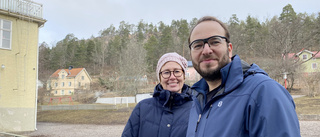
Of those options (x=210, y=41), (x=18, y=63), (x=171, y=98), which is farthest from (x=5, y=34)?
(x=210, y=41)

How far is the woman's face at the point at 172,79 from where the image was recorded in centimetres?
262

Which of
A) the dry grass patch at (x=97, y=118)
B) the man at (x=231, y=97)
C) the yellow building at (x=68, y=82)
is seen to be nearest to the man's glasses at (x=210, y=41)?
the man at (x=231, y=97)

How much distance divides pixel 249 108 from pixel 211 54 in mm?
532

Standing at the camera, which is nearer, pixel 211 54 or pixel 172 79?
pixel 211 54

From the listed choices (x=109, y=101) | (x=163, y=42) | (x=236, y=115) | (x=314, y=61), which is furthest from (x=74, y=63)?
(x=236, y=115)

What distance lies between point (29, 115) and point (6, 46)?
4.65m

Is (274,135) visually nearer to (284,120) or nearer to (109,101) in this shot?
(284,120)

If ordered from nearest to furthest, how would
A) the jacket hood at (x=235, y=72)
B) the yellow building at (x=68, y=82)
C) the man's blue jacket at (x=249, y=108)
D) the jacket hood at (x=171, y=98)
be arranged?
the man's blue jacket at (x=249, y=108), the jacket hood at (x=235, y=72), the jacket hood at (x=171, y=98), the yellow building at (x=68, y=82)

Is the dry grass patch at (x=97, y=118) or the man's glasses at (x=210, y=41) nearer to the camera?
the man's glasses at (x=210, y=41)

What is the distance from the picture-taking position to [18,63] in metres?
14.7

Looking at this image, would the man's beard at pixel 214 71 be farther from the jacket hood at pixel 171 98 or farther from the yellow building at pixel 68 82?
the yellow building at pixel 68 82

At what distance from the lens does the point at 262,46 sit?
119 feet

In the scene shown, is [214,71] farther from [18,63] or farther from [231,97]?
[18,63]

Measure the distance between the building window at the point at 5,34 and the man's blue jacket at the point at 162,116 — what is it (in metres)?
15.2
